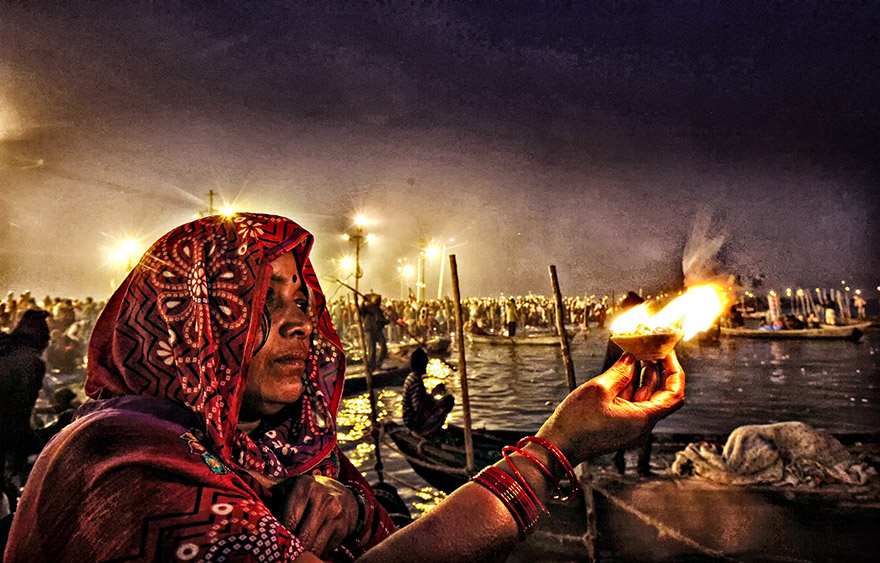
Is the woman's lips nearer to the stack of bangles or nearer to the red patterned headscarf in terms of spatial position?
the red patterned headscarf

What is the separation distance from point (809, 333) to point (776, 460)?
124ft

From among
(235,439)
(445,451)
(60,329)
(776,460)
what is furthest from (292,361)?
(60,329)

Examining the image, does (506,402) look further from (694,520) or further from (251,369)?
(251,369)

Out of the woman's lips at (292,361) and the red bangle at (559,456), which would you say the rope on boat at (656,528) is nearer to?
the red bangle at (559,456)

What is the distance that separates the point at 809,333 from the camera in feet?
121

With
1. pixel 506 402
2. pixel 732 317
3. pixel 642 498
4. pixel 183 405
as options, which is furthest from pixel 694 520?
pixel 732 317

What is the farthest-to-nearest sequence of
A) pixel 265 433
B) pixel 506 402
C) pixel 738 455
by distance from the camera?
1. pixel 506 402
2. pixel 738 455
3. pixel 265 433

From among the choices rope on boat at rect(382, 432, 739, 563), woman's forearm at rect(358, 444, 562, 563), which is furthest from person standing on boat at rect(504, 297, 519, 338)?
woman's forearm at rect(358, 444, 562, 563)

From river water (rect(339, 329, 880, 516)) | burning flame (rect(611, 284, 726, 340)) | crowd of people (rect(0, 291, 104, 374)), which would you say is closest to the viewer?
burning flame (rect(611, 284, 726, 340))

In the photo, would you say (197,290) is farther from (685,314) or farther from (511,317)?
(511,317)

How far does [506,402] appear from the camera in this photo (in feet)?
58.9

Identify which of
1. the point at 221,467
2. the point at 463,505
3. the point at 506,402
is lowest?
the point at 506,402

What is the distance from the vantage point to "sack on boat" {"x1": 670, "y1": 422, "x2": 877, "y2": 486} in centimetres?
738

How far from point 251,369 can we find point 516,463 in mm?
1004
